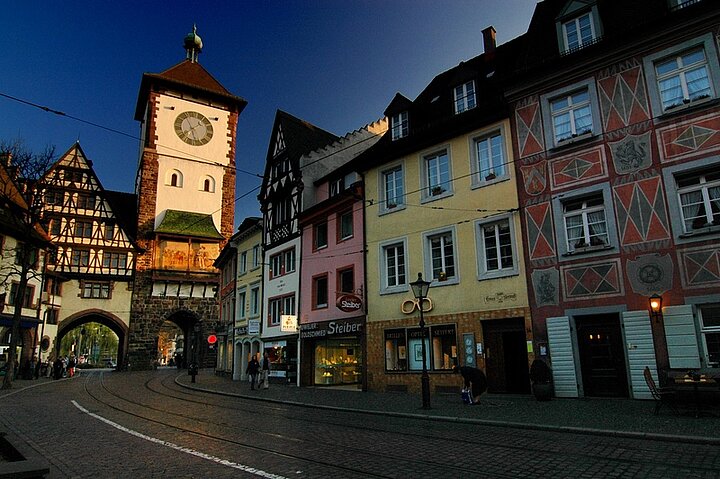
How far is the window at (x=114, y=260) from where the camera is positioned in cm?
4956

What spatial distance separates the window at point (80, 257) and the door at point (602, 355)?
151 ft

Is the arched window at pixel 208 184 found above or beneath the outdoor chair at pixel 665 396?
above

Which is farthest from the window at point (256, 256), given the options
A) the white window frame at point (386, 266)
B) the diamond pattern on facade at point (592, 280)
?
the diamond pattern on facade at point (592, 280)

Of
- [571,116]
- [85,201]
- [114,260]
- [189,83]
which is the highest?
[189,83]

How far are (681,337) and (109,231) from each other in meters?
49.1

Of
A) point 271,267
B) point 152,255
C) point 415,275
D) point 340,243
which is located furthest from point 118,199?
point 415,275

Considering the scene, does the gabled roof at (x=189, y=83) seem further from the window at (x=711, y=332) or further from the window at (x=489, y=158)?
the window at (x=711, y=332)

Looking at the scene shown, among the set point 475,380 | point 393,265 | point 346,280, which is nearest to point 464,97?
point 393,265

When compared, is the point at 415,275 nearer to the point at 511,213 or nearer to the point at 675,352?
the point at 511,213

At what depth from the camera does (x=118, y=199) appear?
59.4 m

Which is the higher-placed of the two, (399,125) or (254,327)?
(399,125)

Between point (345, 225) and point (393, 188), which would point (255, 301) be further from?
point (393, 188)

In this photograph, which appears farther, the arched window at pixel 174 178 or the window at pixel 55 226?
the arched window at pixel 174 178

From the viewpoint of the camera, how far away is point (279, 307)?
29.6 metres
